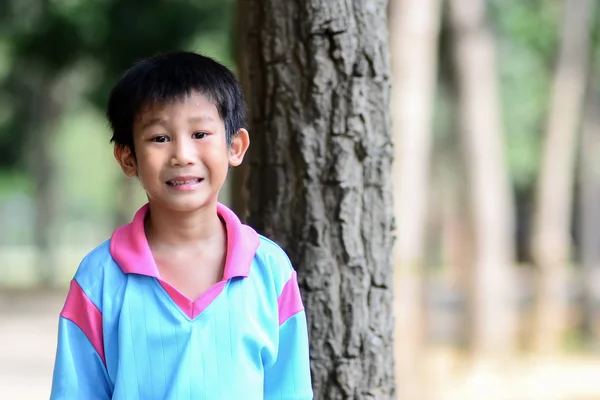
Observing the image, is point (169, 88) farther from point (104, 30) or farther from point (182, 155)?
point (104, 30)

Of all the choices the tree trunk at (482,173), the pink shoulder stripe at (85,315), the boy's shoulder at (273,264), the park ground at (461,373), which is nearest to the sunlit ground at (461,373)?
the park ground at (461,373)

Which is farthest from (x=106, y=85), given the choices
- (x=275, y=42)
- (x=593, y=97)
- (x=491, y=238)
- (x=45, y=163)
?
(x=275, y=42)

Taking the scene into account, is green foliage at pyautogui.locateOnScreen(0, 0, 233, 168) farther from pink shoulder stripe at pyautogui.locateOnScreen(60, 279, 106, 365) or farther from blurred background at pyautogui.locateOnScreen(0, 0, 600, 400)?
pink shoulder stripe at pyautogui.locateOnScreen(60, 279, 106, 365)

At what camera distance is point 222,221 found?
265 cm

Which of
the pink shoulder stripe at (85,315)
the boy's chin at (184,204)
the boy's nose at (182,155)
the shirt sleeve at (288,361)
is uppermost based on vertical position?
the boy's nose at (182,155)

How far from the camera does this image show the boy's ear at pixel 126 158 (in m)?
2.56

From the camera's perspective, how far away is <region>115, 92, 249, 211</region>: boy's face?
2443mm

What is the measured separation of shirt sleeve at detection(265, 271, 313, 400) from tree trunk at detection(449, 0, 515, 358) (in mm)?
11305

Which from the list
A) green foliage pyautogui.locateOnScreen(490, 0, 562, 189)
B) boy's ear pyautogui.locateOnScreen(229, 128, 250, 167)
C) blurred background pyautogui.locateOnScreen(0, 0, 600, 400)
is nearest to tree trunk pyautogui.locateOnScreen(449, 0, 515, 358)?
blurred background pyautogui.locateOnScreen(0, 0, 600, 400)

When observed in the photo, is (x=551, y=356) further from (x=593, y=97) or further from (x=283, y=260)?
(x=283, y=260)

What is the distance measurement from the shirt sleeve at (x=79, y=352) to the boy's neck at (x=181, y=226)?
0.24 m

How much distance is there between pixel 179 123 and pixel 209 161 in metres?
0.11

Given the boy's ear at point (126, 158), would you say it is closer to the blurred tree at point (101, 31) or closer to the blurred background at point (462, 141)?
the blurred background at point (462, 141)

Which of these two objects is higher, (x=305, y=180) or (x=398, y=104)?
(x=398, y=104)
